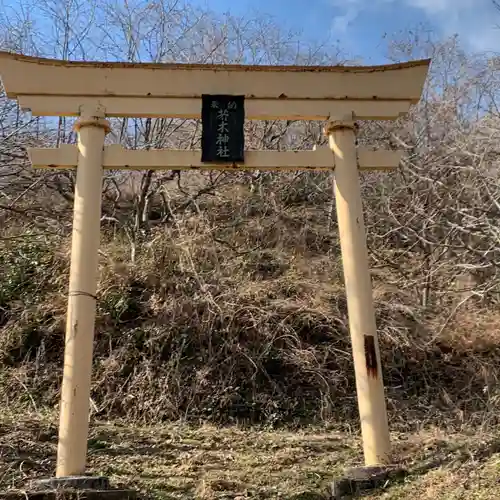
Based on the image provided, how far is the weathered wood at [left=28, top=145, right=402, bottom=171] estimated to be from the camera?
4715 mm

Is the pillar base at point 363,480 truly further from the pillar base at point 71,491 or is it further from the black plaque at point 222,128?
the black plaque at point 222,128

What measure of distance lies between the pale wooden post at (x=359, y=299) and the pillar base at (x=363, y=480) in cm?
12

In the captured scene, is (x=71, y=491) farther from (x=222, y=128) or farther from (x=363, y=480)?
(x=222, y=128)

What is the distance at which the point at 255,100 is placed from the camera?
5.04m

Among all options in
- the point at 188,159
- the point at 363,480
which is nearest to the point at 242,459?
the point at 363,480

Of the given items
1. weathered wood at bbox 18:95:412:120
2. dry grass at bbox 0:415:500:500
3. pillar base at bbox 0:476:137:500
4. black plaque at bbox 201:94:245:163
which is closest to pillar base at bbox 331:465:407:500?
dry grass at bbox 0:415:500:500

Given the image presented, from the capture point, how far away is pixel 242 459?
507 cm

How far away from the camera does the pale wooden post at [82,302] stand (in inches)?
162

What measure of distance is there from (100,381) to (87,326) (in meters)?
2.43

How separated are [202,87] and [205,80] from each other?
72 millimetres

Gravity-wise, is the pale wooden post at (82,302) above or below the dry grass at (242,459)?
above

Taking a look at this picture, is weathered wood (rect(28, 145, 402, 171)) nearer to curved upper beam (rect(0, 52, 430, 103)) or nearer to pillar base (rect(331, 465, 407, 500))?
curved upper beam (rect(0, 52, 430, 103))

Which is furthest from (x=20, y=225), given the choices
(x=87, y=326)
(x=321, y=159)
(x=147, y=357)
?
(x=321, y=159)

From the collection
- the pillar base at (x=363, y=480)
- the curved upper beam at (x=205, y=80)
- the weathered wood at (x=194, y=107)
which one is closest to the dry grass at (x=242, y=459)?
the pillar base at (x=363, y=480)
